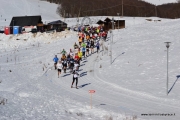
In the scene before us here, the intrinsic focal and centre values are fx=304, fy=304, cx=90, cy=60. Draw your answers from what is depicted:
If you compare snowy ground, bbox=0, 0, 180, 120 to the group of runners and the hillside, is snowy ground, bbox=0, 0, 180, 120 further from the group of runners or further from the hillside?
the hillside

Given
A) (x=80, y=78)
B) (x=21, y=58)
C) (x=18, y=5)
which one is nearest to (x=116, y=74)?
(x=80, y=78)

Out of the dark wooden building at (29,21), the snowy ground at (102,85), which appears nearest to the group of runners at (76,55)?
the snowy ground at (102,85)

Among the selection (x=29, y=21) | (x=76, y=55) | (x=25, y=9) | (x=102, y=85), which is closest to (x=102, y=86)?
(x=102, y=85)

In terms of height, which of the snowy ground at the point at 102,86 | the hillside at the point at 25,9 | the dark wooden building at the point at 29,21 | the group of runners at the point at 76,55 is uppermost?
the hillside at the point at 25,9

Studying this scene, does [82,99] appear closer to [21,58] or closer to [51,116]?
[51,116]

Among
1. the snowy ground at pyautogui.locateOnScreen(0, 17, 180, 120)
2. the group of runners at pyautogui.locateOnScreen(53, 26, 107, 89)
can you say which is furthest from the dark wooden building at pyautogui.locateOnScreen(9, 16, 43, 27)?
the snowy ground at pyautogui.locateOnScreen(0, 17, 180, 120)

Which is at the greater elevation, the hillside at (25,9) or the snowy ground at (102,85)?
the hillside at (25,9)

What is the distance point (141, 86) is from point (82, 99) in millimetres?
5128

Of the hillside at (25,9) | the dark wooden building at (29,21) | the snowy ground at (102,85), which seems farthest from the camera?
the hillside at (25,9)

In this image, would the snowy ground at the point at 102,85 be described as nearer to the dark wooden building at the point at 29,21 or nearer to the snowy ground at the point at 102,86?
the snowy ground at the point at 102,86

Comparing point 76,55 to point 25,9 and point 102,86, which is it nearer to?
point 102,86

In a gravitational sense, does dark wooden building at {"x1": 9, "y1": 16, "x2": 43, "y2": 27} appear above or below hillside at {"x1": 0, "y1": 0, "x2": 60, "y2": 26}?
below

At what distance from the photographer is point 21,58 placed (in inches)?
1449

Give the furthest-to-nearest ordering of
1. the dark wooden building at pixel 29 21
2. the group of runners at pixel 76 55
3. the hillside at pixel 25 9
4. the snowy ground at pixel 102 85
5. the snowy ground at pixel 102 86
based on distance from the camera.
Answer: the hillside at pixel 25 9 → the dark wooden building at pixel 29 21 → the group of runners at pixel 76 55 → the snowy ground at pixel 102 85 → the snowy ground at pixel 102 86
